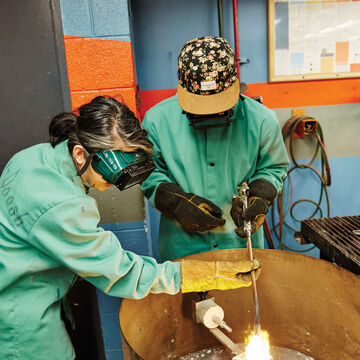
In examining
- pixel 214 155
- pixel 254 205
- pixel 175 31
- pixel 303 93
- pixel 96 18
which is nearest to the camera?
pixel 254 205

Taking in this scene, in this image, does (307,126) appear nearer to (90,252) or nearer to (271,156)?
(271,156)

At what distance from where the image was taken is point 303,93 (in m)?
2.24

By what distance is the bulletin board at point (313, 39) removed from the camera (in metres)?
2.11

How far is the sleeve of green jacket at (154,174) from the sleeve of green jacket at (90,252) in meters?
0.46

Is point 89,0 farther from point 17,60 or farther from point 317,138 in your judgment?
point 317,138

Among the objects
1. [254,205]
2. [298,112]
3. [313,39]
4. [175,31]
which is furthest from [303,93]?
[254,205]

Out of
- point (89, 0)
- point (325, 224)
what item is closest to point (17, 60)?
point (89, 0)

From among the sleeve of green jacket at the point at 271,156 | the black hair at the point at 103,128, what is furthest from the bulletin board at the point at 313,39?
the black hair at the point at 103,128

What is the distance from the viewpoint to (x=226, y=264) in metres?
0.96

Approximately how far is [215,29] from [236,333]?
1.72m

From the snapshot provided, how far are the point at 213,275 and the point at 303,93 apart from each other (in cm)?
171

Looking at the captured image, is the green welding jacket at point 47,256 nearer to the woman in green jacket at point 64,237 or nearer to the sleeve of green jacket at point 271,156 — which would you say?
the woman in green jacket at point 64,237

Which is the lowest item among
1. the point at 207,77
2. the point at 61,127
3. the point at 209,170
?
the point at 209,170

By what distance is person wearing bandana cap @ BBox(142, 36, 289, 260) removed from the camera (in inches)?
49.4
